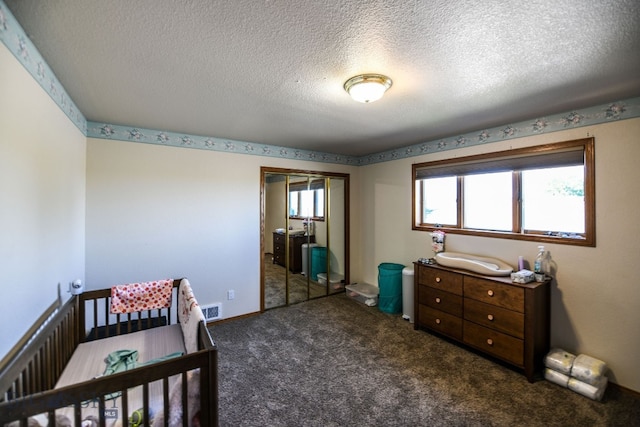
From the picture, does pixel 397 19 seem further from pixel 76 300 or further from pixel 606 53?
pixel 76 300

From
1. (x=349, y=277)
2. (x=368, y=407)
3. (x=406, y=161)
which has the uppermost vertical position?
(x=406, y=161)

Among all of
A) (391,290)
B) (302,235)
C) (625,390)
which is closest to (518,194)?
(625,390)

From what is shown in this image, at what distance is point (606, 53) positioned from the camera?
1529 mm

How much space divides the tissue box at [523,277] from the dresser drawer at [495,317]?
28 cm

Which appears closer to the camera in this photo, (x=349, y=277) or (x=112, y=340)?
(x=112, y=340)

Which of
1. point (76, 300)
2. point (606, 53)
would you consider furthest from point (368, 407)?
point (606, 53)

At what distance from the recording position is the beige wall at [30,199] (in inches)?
49.4

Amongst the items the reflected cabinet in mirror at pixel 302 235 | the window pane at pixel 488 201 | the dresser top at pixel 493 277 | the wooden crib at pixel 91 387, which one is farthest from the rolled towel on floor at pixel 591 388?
the reflected cabinet in mirror at pixel 302 235

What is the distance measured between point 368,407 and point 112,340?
204 centimetres

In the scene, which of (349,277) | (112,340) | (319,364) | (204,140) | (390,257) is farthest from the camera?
(349,277)

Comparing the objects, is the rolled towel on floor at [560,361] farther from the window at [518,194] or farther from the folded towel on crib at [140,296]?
the folded towel on crib at [140,296]

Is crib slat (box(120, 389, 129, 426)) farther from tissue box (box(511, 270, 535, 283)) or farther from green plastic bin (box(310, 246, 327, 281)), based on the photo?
green plastic bin (box(310, 246, 327, 281))

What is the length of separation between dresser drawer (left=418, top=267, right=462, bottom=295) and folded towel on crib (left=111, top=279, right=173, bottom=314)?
269cm

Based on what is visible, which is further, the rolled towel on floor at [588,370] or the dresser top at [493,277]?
the dresser top at [493,277]
